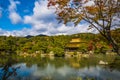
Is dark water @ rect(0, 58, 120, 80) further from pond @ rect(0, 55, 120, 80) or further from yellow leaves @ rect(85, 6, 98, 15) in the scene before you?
yellow leaves @ rect(85, 6, 98, 15)

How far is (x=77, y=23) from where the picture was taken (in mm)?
9109

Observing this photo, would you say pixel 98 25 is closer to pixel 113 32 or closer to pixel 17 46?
pixel 113 32

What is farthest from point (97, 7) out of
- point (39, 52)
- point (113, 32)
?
point (39, 52)

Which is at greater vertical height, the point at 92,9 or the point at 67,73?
the point at 92,9

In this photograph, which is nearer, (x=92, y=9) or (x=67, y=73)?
(x=92, y=9)

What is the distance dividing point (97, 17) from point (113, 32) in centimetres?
138

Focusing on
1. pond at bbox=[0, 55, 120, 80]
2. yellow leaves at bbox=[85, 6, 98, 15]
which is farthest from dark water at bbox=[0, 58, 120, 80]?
yellow leaves at bbox=[85, 6, 98, 15]

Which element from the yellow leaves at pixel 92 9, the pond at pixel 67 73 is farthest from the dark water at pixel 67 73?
the yellow leaves at pixel 92 9

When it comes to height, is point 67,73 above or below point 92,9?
below

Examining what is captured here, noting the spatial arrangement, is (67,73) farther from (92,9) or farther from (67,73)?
(92,9)

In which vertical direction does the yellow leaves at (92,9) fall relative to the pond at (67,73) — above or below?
above

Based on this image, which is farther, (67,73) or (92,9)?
(67,73)

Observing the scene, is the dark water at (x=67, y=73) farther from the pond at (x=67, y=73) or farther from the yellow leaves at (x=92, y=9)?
the yellow leaves at (x=92, y=9)

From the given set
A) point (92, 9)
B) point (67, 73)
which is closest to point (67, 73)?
point (67, 73)
